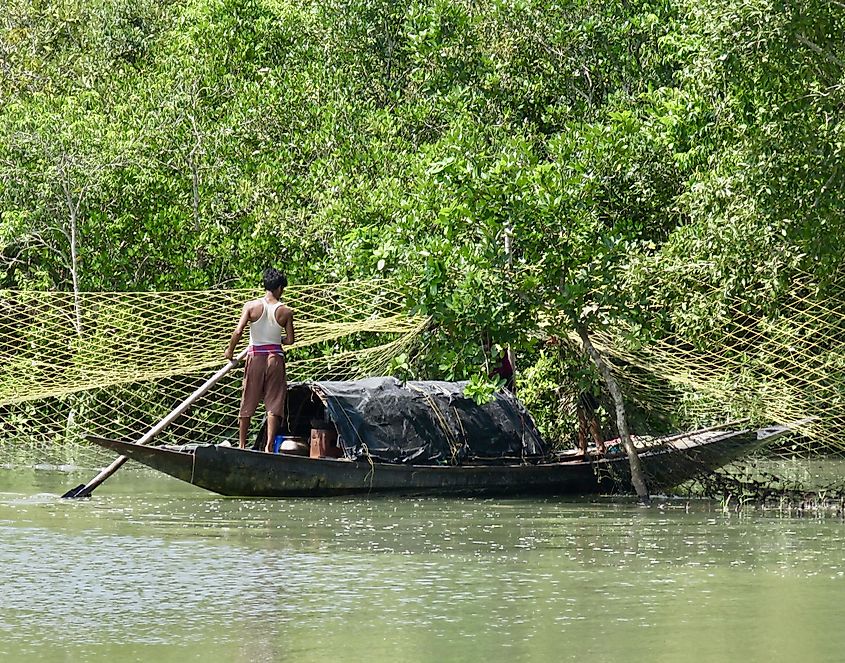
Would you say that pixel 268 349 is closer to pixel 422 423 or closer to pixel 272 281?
pixel 272 281

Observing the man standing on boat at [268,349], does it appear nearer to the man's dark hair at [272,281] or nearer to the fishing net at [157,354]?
the man's dark hair at [272,281]

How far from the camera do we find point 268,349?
485 inches

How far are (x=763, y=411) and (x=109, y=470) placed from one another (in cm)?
510

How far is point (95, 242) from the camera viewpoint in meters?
20.3

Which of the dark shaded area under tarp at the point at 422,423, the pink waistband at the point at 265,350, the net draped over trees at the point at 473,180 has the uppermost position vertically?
the net draped over trees at the point at 473,180

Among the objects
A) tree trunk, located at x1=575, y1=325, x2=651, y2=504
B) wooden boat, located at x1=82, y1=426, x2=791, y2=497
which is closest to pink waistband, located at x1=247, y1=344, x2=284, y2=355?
wooden boat, located at x1=82, y1=426, x2=791, y2=497

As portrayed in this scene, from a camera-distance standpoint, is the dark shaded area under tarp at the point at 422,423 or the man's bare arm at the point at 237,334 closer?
the man's bare arm at the point at 237,334

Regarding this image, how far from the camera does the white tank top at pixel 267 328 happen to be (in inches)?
483

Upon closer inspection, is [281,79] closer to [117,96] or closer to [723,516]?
[117,96]

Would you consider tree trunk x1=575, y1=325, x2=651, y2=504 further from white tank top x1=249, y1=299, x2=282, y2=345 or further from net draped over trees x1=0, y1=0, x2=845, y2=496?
white tank top x1=249, y1=299, x2=282, y2=345

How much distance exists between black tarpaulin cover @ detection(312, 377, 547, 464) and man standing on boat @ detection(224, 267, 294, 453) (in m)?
0.50

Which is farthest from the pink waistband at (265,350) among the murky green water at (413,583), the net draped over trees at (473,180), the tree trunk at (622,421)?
the tree trunk at (622,421)

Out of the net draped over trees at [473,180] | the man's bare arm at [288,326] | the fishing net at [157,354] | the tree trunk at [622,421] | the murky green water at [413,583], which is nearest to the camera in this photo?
the murky green water at [413,583]

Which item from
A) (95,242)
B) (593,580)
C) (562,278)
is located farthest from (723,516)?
(95,242)
